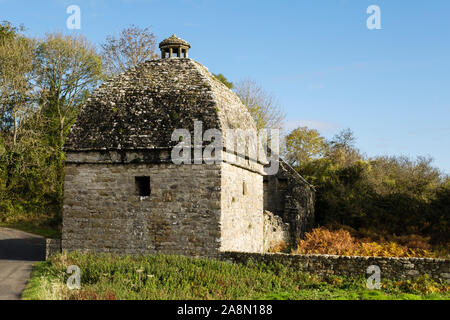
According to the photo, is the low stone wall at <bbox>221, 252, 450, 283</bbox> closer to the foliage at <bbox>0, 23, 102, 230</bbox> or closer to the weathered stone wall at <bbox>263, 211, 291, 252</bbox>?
the weathered stone wall at <bbox>263, 211, 291, 252</bbox>

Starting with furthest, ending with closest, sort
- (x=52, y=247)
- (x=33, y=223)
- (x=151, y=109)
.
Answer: (x=33, y=223)
(x=52, y=247)
(x=151, y=109)

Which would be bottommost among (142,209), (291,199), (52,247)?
(52,247)

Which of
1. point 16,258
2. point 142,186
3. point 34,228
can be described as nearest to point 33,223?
point 34,228

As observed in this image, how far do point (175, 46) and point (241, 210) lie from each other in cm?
686

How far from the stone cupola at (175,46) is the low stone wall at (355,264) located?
320 inches

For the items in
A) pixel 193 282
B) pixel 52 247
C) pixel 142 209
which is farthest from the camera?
pixel 52 247

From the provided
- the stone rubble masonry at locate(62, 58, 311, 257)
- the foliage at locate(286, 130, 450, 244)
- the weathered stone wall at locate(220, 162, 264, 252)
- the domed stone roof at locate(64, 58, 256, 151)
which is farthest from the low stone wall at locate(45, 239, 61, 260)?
the foliage at locate(286, 130, 450, 244)

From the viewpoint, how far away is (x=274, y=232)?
20734 millimetres

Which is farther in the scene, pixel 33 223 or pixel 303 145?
pixel 303 145

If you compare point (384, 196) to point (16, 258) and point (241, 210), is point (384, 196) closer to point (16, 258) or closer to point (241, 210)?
point (241, 210)

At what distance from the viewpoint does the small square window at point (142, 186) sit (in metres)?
15.1

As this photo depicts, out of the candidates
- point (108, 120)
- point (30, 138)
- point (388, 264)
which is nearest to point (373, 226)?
point (388, 264)
